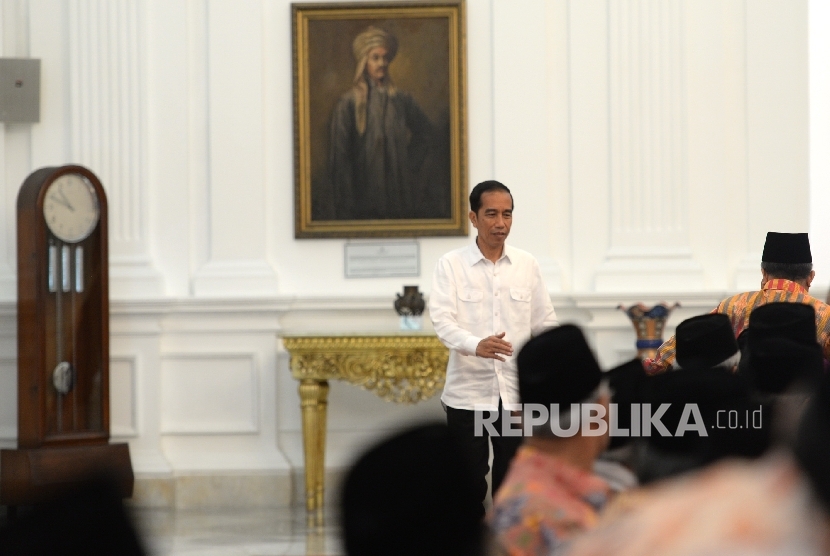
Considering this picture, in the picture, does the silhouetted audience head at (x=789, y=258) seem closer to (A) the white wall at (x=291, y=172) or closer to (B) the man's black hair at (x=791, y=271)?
(B) the man's black hair at (x=791, y=271)

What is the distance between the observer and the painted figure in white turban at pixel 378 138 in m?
7.28

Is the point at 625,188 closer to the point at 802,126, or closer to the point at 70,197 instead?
the point at 802,126

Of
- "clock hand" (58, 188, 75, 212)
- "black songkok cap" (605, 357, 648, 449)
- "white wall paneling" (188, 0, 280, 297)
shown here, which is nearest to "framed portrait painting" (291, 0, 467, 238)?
"white wall paneling" (188, 0, 280, 297)

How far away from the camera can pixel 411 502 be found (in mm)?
1242

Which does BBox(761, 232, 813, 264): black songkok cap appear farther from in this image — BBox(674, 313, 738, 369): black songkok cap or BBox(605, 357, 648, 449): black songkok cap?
BBox(605, 357, 648, 449): black songkok cap

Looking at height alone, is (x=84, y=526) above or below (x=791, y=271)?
below

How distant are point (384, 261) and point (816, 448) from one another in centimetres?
611

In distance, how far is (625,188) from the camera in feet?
23.7

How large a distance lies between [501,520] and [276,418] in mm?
5455

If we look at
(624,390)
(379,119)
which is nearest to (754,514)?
(624,390)

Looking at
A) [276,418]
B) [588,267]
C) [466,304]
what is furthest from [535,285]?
[276,418]

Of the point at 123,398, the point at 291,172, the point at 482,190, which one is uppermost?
the point at 291,172

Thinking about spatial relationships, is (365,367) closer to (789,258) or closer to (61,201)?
(61,201)

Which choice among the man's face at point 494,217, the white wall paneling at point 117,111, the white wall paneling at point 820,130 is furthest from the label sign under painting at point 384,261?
the white wall paneling at point 820,130
